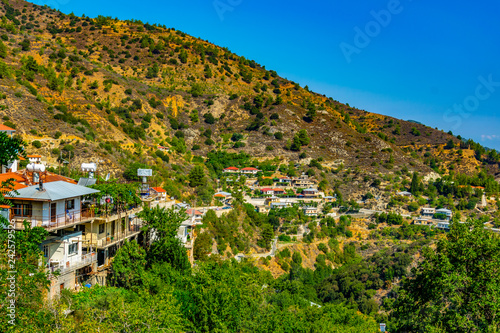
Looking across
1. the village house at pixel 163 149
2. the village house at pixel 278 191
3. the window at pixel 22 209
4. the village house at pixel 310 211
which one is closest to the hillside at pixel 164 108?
the village house at pixel 163 149

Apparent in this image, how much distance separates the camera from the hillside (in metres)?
60.7

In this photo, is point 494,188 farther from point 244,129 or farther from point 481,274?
point 481,274

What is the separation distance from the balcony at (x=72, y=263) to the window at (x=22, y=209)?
2.51 metres

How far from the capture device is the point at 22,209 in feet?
65.2

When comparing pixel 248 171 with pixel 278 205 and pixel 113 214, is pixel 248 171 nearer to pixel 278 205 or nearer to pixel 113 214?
pixel 278 205

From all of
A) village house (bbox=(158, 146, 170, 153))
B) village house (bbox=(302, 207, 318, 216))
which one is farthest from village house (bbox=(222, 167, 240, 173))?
village house (bbox=(302, 207, 318, 216))

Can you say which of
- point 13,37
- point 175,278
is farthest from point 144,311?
point 13,37

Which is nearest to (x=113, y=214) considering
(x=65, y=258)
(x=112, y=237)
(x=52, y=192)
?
(x=112, y=237)

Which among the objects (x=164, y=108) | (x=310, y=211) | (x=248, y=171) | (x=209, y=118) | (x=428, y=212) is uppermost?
(x=164, y=108)

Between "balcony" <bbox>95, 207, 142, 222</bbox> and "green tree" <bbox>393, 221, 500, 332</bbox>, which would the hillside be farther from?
"green tree" <bbox>393, 221, 500, 332</bbox>

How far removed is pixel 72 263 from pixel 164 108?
73526mm

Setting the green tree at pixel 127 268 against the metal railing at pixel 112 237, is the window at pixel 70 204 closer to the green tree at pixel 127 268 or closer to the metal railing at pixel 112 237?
the metal railing at pixel 112 237

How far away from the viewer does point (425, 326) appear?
674 inches

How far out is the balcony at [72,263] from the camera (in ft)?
66.8
